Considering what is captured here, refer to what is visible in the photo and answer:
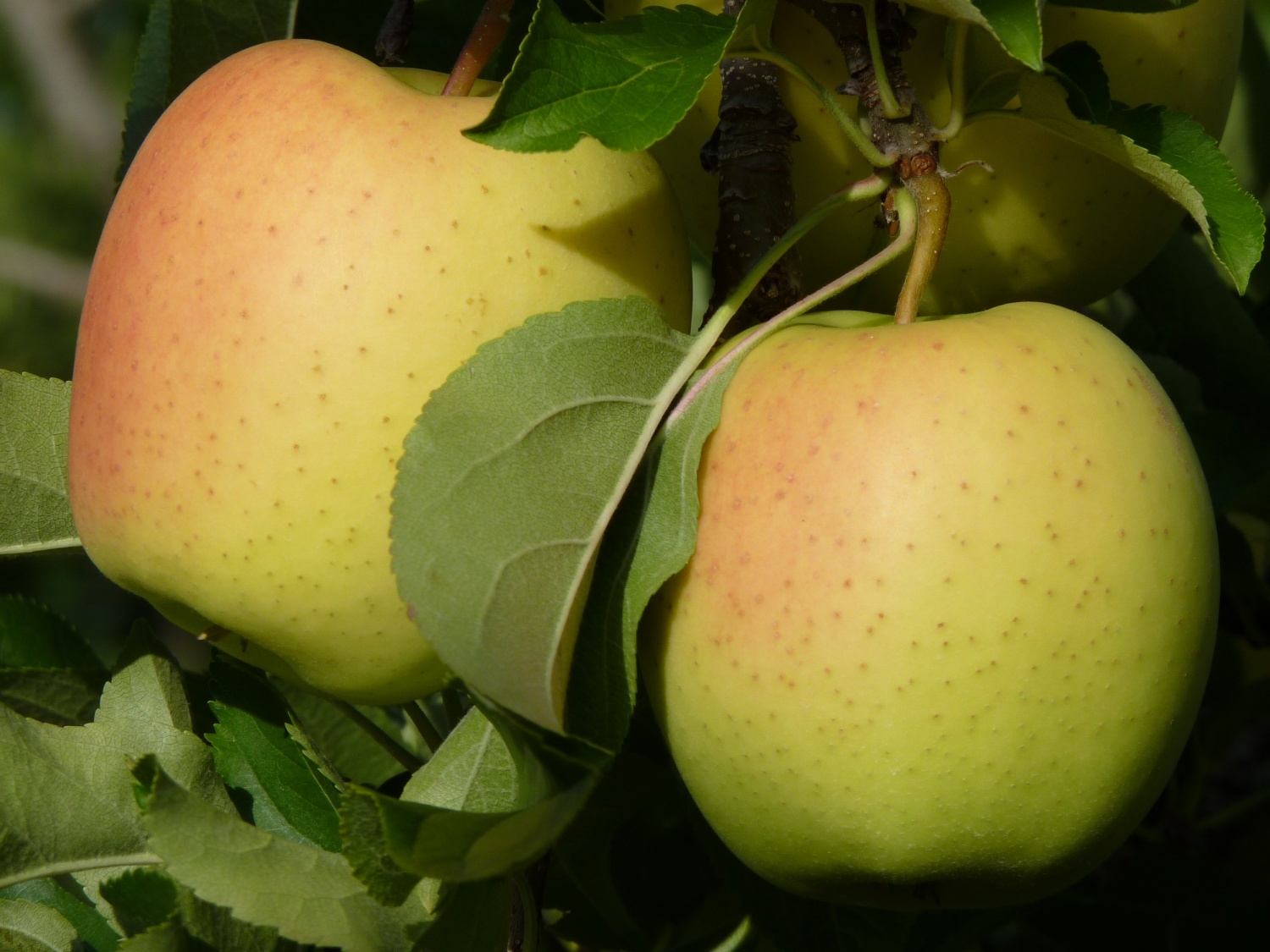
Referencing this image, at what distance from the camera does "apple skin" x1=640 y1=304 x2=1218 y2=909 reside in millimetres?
548

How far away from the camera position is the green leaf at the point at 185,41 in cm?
81

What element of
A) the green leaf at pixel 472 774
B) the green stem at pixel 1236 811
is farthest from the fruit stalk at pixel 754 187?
the green stem at pixel 1236 811

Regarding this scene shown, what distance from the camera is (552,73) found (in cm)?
56

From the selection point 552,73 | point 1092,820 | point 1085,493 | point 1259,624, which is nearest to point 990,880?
point 1092,820

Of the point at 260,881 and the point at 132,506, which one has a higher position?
the point at 132,506

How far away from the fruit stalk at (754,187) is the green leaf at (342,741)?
45 cm

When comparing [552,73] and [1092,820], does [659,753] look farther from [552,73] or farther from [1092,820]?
[552,73]

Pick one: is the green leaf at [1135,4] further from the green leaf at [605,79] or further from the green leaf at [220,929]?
the green leaf at [220,929]

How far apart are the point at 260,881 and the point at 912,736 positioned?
0.32m

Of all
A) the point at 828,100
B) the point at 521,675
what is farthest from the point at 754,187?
the point at 521,675

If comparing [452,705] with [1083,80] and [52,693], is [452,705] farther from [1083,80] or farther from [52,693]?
[1083,80]

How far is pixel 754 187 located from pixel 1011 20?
0.66ft

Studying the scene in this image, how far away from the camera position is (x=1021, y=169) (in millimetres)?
704

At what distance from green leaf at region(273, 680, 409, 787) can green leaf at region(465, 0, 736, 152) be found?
0.53m
